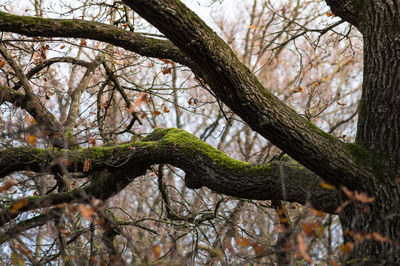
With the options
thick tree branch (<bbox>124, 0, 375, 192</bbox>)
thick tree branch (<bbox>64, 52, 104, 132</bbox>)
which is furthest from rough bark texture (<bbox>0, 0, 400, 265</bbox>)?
thick tree branch (<bbox>64, 52, 104, 132</bbox>)

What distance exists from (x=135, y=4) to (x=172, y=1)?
0.27 m

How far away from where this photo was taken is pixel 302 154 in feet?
11.2

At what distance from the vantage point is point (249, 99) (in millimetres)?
3275

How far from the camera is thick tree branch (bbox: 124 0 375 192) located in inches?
116

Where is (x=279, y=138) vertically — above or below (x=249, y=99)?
below

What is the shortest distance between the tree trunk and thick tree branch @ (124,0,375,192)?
0.62 feet

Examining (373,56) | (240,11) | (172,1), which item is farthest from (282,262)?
(240,11)

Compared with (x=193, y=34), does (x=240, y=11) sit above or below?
above

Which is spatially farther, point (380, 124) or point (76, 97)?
point (76, 97)

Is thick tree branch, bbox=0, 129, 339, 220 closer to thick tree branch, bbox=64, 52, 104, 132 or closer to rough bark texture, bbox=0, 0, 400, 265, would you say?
rough bark texture, bbox=0, 0, 400, 265

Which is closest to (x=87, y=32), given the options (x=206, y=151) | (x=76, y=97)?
(x=206, y=151)

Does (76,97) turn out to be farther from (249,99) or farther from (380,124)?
(380,124)

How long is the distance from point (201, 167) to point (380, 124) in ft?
5.43

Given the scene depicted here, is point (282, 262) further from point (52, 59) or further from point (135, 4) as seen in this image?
point (52, 59)
